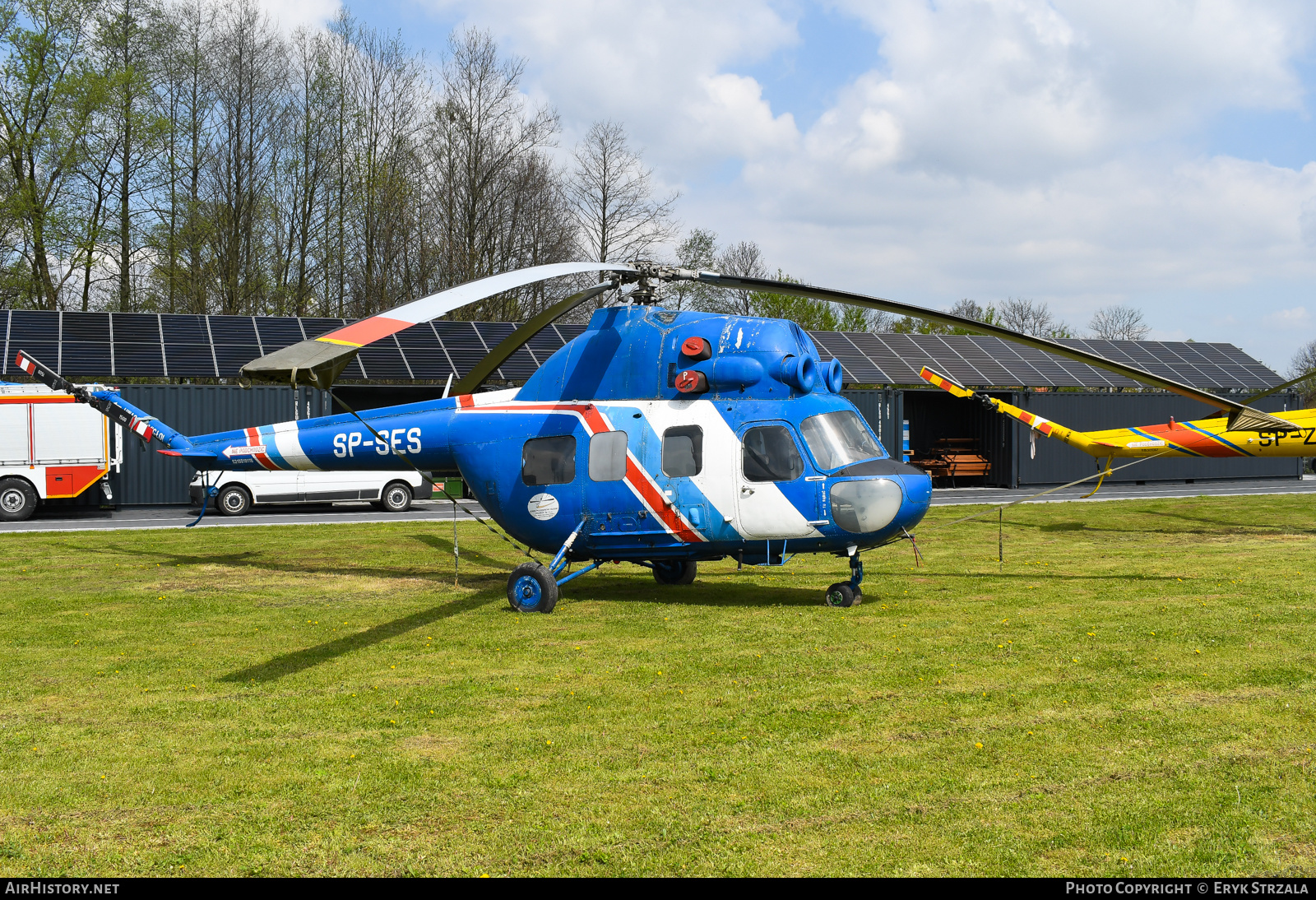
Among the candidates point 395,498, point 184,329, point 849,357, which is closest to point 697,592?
point 395,498

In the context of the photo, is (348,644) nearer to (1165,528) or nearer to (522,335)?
(522,335)

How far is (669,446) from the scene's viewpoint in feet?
36.8

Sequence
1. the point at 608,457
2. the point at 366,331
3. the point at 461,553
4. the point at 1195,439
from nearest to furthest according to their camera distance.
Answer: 1. the point at 366,331
2. the point at 608,457
3. the point at 461,553
4. the point at 1195,439

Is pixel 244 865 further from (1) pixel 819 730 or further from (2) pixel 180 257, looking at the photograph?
(2) pixel 180 257

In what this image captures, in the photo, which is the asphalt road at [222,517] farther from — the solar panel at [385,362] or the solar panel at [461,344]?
the solar panel at [461,344]

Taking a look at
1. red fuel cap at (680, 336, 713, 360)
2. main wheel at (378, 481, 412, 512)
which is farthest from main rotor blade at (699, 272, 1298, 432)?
main wheel at (378, 481, 412, 512)

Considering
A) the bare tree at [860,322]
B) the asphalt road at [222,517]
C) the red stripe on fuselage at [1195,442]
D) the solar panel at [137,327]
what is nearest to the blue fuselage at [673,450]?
the asphalt road at [222,517]

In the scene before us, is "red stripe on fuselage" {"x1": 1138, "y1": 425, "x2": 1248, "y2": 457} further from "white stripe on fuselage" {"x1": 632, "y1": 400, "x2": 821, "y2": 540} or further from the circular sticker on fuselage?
the circular sticker on fuselage

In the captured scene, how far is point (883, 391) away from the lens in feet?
113

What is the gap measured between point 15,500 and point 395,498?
935 centimetres

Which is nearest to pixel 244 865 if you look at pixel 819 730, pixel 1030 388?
pixel 819 730

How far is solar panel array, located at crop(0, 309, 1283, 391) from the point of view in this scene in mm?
27938

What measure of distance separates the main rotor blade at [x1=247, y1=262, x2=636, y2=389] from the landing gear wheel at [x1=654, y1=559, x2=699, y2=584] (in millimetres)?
4996

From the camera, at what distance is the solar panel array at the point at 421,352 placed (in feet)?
91.7
